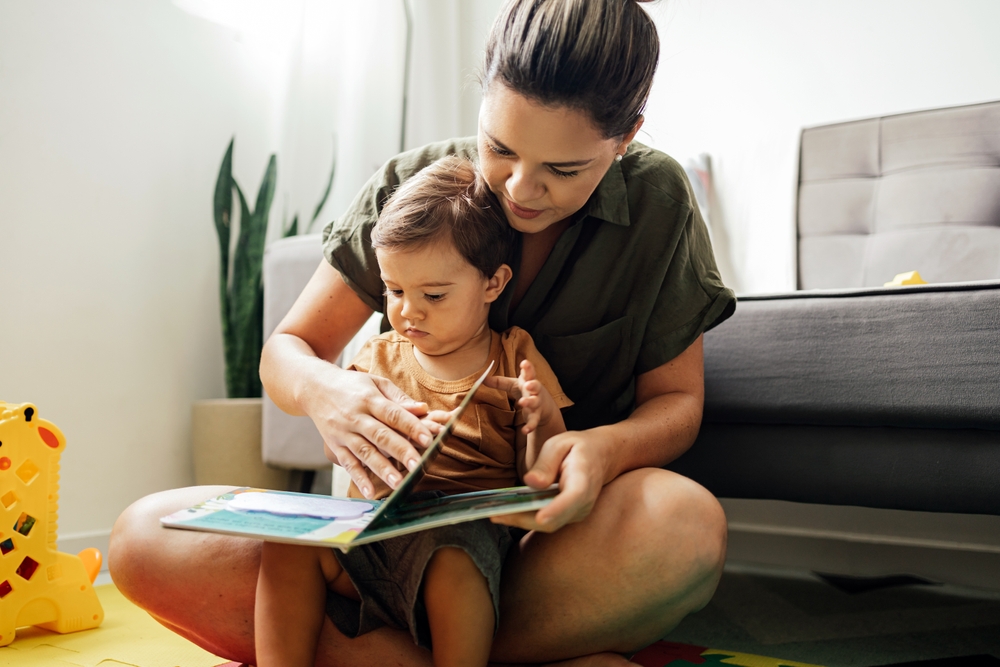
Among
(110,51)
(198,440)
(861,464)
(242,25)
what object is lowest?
(198,440)

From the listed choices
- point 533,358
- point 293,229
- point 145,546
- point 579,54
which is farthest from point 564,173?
point 293,229

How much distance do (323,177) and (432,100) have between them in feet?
1.65

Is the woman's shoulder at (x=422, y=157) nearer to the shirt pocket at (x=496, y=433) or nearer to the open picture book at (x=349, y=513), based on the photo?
the shirt pocket at (x=496, y=433)

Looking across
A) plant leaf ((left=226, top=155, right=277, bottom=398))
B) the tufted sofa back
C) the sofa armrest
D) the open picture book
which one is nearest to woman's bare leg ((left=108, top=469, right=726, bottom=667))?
the open picture book

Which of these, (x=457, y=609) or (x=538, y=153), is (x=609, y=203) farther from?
(x=457, y=609)

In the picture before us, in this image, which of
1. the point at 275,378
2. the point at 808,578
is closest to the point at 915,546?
the point at 808,578

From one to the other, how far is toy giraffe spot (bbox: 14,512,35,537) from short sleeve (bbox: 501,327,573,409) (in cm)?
72

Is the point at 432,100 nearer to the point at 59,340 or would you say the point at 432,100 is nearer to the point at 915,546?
the point at 59,340

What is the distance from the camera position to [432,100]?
2.35 metres

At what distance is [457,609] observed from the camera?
66cm

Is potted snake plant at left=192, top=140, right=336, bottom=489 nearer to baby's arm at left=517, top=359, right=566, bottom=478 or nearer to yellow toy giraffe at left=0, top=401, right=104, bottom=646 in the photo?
yellow toy giraffe at left=0, top=401, right=104, bottom=646

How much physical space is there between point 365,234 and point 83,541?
105 cm

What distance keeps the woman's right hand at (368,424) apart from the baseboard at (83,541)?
100 cm

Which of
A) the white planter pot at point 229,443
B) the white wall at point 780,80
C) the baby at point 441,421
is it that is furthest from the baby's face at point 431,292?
the white wall at point 780,80
